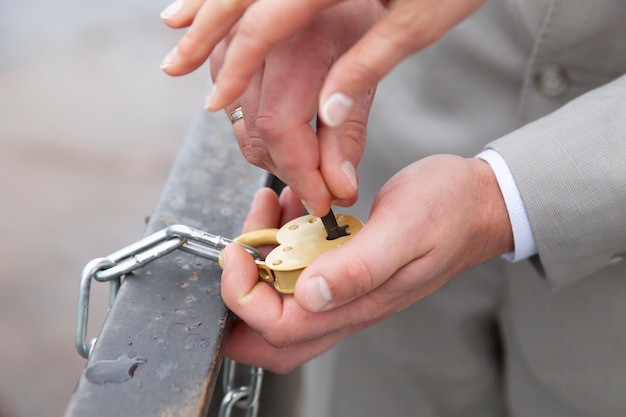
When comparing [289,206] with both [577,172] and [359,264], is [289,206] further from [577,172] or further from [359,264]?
[577,172]

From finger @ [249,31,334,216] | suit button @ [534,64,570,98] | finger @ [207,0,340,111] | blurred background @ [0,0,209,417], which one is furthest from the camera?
blurred background @ [0,0,209,417]

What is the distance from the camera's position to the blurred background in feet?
7.48

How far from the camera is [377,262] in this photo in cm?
74

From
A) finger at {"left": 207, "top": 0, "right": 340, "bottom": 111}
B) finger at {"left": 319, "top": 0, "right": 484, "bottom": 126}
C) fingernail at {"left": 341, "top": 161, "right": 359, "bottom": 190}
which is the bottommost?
fingernail at {"left": 341, "top": 161, "right": 359, "bottom": 190}

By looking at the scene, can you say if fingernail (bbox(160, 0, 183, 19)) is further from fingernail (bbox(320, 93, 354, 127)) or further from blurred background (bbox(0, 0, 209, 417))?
blurred background (bbox(0, 0, 209, 417))

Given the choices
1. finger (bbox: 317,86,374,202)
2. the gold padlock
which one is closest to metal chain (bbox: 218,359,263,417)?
the gold padlock

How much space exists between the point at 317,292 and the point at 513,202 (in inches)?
12.6

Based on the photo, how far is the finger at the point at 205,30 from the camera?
0.63m

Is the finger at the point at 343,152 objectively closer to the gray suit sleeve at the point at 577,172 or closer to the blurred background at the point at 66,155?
the gray suit sleeve at the point at 577,172

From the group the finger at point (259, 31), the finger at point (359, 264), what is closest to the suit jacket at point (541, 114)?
the finger at point (359, 264)

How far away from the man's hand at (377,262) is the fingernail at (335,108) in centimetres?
18

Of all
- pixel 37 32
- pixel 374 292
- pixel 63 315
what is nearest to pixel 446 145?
pixel 374 292

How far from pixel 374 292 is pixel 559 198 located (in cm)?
27

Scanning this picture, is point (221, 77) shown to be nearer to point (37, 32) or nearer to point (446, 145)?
point (446, 145)
